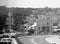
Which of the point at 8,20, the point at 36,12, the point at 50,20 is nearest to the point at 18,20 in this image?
the point at 8,20

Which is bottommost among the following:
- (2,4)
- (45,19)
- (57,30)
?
(57,30)

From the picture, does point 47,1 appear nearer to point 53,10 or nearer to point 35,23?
point 53,10

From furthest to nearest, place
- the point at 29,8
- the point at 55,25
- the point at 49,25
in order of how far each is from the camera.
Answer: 1. the point at 29,8
2. the point at 55,25
3. the point at 49,25

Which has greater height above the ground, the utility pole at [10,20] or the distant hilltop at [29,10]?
the distant hilltop at [29,10]

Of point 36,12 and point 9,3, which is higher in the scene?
point 9,3

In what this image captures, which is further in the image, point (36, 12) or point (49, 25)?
point (36, 12)

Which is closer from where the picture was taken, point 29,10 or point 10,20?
point 10,20

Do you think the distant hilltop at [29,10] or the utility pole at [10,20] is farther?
the distant hilltop at [29,10]

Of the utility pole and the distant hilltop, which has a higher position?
the distant hilltop

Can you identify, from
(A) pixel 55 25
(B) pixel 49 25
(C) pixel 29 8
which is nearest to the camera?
(B) pixel 49 25

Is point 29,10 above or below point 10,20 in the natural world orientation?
above

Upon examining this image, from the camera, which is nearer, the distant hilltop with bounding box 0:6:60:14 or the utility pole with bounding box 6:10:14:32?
the utility pole with bounding box 6:10:14:32
